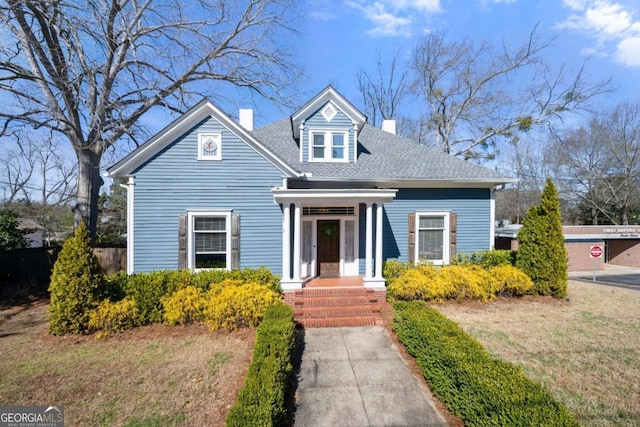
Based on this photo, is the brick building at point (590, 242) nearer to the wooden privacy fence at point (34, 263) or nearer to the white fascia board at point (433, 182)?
the white fascia board at point (433, 182)

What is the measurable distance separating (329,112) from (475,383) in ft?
29.8

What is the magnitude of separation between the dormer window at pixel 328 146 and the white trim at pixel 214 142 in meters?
3.28

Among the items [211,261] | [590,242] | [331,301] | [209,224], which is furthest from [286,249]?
[590,242]

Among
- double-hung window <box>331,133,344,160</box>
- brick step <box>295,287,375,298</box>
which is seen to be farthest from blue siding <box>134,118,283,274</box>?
double-hung window <box>331,133,344,160</box>

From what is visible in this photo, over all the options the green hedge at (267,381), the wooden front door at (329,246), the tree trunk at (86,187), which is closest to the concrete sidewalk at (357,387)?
the green hedge at (267,381)

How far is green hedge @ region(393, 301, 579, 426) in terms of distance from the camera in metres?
2.93

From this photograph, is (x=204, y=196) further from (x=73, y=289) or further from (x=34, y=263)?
(x=34, y=263)

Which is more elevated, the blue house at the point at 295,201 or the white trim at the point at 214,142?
the white trim at the point at 214,142

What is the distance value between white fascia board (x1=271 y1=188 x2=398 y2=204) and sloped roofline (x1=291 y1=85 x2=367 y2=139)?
342cm

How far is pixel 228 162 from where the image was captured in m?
8.70

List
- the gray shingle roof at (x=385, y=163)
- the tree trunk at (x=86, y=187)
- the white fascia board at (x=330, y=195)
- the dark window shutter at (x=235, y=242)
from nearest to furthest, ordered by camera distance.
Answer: the white fascia board at (x=330, y=195) → the dark window shutter at (x=235, y=242) → the gray shingle roof at (x=385, y=163) → the tree trunk at (x=86, y=187)

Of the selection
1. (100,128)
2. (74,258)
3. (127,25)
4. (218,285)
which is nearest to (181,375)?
(218,285)

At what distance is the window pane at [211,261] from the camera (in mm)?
8641

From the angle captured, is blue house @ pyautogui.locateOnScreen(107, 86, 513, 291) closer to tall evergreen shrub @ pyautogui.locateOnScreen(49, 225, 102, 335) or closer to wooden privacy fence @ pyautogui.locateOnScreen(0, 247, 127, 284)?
tall evergreen shrub @ pyautogui.locateOnScreen(49, 225, 102, 335)
